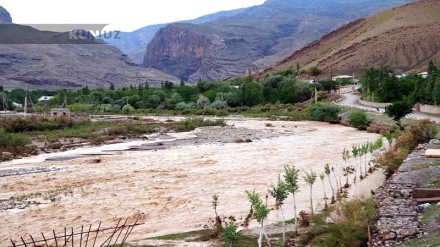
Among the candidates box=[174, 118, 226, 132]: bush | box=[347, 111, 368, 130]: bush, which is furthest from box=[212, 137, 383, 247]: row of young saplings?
box=[174, 118, 226, 132]: bush

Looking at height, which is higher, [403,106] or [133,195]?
[403,106]

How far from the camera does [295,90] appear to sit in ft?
267

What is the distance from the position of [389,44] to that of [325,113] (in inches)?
2681

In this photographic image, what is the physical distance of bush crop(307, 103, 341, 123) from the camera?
56.9 meters

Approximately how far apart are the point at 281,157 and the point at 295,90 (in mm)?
51866

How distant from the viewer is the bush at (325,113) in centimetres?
5688

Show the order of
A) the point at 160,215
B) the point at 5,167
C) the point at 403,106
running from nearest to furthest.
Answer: the point at 160,215, the point at 5,167, the point at 403,106

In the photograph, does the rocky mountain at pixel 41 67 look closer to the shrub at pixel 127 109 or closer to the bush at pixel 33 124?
the shrub at pixel 127 109

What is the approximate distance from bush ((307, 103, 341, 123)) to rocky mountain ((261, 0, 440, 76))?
159 ft

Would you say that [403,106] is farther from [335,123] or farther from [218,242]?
[218,242]

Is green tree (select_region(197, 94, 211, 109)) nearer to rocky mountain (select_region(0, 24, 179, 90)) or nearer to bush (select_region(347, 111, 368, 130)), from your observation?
bush (select_region(347, 111, 368, 130))

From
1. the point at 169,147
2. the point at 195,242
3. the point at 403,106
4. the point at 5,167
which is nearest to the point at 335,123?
the point at 403,106

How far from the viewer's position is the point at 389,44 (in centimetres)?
11812

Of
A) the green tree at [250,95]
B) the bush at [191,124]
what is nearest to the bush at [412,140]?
the bush at [191,124]
